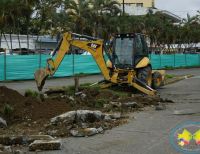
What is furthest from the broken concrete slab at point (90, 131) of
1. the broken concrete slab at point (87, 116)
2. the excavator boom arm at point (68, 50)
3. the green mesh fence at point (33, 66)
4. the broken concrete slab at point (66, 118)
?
the green mesh fence at point (33, 66)

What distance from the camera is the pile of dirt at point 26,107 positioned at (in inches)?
526

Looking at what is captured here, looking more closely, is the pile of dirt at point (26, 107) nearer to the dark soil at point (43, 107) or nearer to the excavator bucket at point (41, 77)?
the dark soil at point (43, 107)

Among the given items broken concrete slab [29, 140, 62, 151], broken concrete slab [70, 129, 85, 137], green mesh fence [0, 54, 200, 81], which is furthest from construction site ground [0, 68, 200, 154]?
green mesh fence [0, 54, 200, 81]

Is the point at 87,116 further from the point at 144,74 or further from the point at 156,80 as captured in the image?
the point at 156,80

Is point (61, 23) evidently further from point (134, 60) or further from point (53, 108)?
point (53, 108)

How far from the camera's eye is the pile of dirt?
1335cm

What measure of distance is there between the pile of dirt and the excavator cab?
20.9ft

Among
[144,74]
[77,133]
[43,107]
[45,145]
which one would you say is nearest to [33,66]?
[144,74]

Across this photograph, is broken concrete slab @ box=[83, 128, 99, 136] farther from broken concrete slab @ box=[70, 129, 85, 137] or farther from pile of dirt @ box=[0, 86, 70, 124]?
pile of dirt @ box=[0, 86, 70, 124]

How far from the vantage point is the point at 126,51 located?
858 inches

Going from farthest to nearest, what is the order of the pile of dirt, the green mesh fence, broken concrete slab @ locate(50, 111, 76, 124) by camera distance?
the green mesh fence
the pile of dirt
broken concrete slab @ locate(50, 111, 76, 124)

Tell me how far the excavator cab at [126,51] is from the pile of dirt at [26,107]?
6.38 metres

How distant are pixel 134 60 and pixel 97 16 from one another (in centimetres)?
3166

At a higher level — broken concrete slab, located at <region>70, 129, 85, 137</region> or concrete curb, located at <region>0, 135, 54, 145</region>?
concrete curb, located at <region>0, 135, 54, 145</region>
